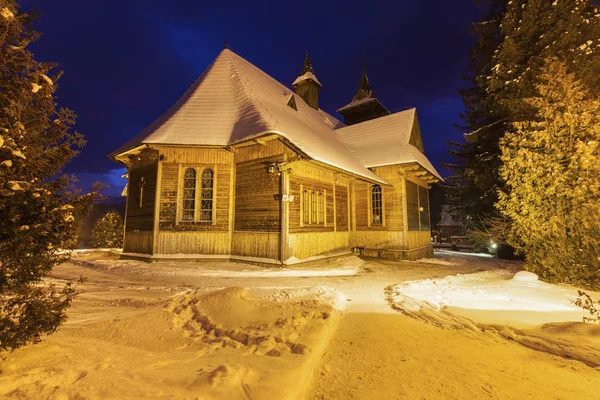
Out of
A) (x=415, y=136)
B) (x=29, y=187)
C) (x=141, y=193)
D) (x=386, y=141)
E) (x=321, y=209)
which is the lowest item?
(x=29, y=187)

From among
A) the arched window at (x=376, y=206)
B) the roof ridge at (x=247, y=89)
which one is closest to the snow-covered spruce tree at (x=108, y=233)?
the roof ridge at (x=247, y=89)

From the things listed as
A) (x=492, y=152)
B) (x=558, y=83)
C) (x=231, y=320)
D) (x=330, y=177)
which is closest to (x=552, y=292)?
(x=558, y=83)

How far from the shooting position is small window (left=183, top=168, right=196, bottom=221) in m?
11.6

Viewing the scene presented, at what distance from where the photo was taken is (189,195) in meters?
11.8

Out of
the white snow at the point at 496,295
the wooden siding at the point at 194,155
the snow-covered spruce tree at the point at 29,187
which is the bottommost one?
the white snow at the point at 496,295

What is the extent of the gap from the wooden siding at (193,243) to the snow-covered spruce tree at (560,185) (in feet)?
32.7

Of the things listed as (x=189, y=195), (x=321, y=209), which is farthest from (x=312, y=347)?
(x=189, y=195)

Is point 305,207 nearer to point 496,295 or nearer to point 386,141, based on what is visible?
point 496,295

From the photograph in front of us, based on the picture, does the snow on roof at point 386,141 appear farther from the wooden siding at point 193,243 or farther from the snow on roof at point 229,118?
the wooden siding at point 193,243

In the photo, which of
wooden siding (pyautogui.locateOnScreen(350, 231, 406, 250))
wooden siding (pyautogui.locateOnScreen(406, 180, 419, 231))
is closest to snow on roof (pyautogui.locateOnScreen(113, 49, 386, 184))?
wooden siding (pyautogui.locateOnScreen(406, 180, 419, 231))

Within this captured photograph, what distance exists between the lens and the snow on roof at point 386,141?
50.3 feet

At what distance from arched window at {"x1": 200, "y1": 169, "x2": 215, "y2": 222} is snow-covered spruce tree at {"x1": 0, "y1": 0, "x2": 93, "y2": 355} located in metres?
8.67

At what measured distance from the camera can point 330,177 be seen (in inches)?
537

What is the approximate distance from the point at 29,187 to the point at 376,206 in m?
14.7
